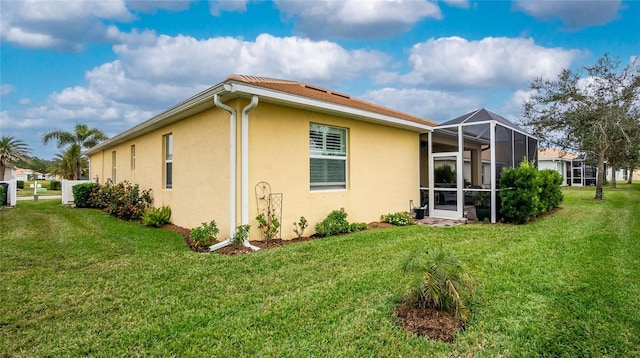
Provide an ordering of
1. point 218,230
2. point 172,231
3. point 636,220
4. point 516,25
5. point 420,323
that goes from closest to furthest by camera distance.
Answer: point 420,323 < point 218,230 < point 172,231 < point 636,220 < point 516,25

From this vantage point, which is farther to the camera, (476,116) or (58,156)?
(58,156)

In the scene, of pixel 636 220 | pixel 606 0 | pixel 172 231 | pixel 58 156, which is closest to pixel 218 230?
pixel 172 231

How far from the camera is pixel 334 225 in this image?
7.24 meters

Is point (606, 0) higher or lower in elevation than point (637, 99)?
higher

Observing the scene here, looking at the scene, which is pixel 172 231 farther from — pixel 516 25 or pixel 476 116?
pixel 516 25

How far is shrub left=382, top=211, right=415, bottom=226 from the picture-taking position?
8.74 m

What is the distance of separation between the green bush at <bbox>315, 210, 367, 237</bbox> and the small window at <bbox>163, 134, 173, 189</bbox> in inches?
182

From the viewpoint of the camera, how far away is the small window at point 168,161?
29.3 ft

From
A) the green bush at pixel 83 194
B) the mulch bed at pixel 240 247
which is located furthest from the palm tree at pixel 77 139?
the mulch bed at pixel 240 247

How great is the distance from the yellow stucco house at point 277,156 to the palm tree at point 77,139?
66.2ft

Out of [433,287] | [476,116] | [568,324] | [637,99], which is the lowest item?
[568,324]

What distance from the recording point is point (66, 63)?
12703 millimetres

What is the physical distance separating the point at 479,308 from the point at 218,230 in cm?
482

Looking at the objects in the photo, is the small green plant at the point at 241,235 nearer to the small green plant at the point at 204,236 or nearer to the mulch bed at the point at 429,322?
the small green plant at the point at 204,236
